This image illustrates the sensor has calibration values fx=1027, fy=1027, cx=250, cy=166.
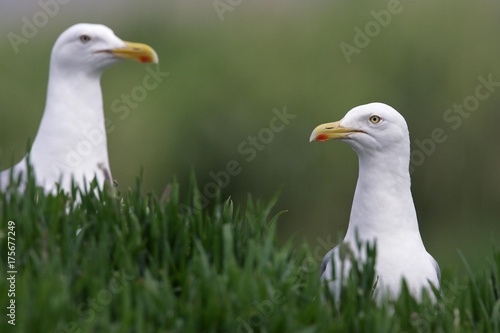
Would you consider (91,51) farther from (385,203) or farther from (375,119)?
(385,203)

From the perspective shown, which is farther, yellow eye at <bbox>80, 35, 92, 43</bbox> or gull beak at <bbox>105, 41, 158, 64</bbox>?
yellow eye at <bbox>80, 35, 92, 43</bbox>

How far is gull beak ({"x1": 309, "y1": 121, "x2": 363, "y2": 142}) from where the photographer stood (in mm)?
4703

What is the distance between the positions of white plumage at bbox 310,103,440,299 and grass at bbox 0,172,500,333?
185 mm

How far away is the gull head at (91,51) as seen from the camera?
6184 mm

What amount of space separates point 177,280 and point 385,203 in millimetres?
1281

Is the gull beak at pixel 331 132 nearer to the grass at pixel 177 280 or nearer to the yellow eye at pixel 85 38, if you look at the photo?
the grass at pixel 177 280

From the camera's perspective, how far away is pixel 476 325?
388cm

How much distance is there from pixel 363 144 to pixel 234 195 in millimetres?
7426

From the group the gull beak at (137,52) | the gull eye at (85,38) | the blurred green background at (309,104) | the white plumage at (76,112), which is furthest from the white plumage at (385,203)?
the blurred green background at (309,104)

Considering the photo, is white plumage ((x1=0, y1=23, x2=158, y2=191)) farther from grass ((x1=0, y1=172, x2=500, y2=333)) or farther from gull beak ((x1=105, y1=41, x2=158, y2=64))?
grass ((x1=0, y1=172, x2=500, y2=333))

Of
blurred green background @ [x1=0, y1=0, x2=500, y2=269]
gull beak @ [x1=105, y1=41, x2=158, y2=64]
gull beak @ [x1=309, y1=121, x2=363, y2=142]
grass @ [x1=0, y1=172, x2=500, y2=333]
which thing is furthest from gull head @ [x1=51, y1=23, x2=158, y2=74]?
blurred green background @ [x1=0, y1=0, x2=500, y2=269]

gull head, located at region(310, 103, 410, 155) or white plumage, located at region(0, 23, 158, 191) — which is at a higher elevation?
white plumage, located at region(0, 23, 158, 191)

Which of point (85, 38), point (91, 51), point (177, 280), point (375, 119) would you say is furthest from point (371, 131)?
point (85, 38)

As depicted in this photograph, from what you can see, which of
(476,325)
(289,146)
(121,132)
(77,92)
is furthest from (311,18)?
(476,325)
